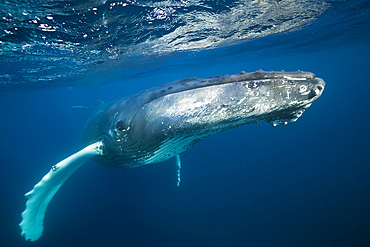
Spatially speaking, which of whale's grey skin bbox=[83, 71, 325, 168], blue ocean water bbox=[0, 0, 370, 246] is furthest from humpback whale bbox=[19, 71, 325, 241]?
blue ocean water bbox=[0, 0, 370, 246]

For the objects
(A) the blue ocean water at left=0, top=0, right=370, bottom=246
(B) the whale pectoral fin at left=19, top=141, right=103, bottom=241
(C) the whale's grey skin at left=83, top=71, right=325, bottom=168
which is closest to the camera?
(C) the whale's grey skin at left=83, top=71, right=325, bottom=168

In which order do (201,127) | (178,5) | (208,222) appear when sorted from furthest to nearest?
(208,222) < (178,5) < (201,127)

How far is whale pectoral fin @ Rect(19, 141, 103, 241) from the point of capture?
157 inches

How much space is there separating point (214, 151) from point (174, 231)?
11.7m

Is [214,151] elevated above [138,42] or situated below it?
below

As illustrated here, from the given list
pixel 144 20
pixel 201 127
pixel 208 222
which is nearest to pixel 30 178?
pixel 208 222

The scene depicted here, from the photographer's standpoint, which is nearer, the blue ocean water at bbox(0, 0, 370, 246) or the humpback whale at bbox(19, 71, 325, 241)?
the humpback whale at bbox(19, 71, 325, 241)

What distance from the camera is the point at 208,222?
36.9 ft

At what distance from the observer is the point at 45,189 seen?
13.6 feet

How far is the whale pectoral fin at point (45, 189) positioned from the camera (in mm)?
3994

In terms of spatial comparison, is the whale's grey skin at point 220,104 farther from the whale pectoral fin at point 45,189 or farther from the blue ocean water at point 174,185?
the blue ocean water at point 174,185

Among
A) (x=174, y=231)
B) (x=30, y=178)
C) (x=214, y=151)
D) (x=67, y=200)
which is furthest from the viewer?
(x=214, y=151)

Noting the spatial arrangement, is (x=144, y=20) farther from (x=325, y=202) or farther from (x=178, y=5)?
(x=325, y=202)

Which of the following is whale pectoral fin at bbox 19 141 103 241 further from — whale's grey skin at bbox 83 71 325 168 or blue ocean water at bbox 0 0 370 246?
blue ocean water at bbox 0 0 370 246
